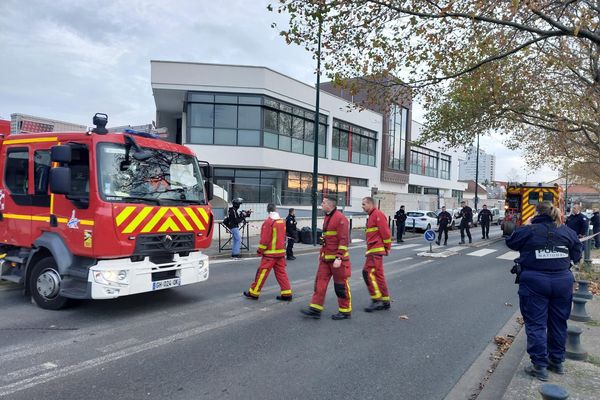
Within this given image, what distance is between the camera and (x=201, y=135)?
23984 millimetres

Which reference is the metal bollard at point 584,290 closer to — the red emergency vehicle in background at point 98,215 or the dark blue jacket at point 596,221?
the red emergency vehicle in background at point 98,215

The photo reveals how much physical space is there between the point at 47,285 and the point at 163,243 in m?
1.80

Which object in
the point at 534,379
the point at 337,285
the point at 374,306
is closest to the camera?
the point at 534,379

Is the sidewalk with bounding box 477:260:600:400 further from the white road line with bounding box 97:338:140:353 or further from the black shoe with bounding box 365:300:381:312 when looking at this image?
the white road line with bounding box 97:338:140:353

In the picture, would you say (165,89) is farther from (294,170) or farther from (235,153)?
(294,170)

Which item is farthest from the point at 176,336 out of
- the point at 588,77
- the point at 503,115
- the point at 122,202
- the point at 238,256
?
the point at 588,77

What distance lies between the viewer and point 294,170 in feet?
89.2

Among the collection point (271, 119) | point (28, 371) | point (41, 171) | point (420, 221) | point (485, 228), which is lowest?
point (28, 371)

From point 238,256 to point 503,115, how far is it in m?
10.5

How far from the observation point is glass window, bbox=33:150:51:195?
6.37 m

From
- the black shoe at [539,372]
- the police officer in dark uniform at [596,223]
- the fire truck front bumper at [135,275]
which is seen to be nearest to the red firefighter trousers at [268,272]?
the fire truck front bumper at [135,275]

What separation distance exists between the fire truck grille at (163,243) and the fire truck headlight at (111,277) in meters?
0.36

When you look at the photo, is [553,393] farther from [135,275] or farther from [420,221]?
[420,221]

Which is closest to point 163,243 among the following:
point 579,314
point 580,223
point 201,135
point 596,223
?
point 579,314
